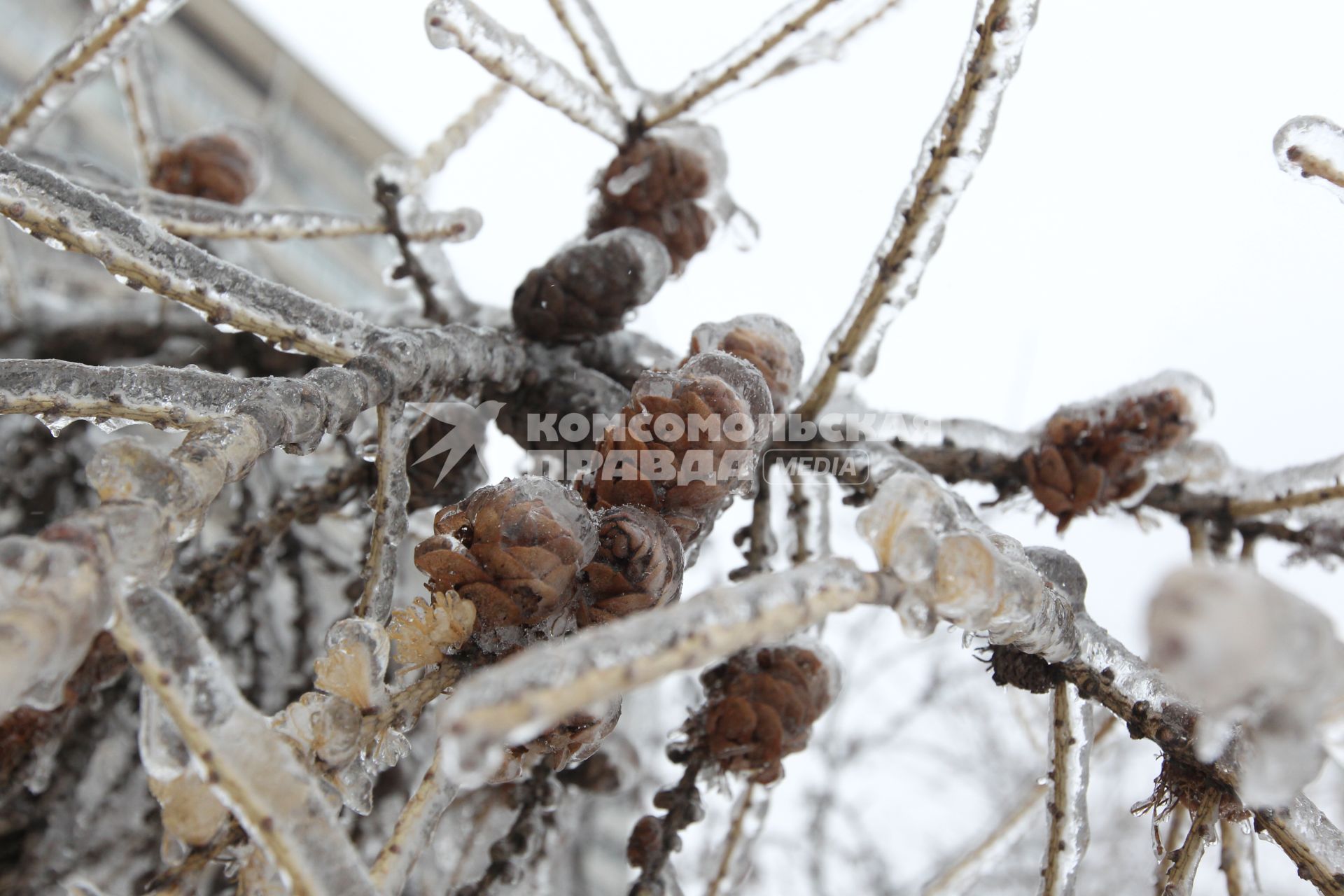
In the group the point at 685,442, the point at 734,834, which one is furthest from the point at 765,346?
the point at 734,834

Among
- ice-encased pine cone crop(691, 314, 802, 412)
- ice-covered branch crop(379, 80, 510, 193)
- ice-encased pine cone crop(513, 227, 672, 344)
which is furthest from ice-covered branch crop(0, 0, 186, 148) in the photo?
ice-encased pine cone crop(691, 314, 802, 412)

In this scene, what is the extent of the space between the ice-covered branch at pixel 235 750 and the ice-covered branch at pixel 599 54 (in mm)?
508

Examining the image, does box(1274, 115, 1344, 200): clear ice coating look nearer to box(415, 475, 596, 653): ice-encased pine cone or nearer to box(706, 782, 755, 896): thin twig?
box(415, 475, 596, 653): ice-encased pine cone

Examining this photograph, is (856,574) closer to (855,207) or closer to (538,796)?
(538,796)

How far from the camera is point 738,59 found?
63 cm

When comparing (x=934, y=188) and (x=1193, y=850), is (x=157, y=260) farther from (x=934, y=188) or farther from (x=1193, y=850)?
(x=1193, y=850)

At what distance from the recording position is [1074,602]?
1.40ft

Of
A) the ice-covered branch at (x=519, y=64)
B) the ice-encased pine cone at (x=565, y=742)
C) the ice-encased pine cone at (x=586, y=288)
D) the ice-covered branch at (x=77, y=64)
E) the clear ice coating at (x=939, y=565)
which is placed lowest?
the ice-encased pine cone at (x=565, y=742)

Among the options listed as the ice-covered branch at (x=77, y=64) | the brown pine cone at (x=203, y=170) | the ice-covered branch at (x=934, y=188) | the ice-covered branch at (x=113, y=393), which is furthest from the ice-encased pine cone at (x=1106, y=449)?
the brown pine cone at (x=203, y=170)

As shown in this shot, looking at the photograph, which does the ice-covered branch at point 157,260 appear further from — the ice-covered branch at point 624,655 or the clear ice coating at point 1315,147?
the clear ice coating at point 1315,147

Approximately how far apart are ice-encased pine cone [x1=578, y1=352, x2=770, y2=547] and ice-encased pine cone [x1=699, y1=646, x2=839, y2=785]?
6.4 inches

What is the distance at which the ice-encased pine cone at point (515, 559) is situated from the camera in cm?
36

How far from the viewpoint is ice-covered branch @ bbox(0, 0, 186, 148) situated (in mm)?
586

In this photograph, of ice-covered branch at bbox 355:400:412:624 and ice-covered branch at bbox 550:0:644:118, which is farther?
ice-covered branch at bbox 550:0:644:118
